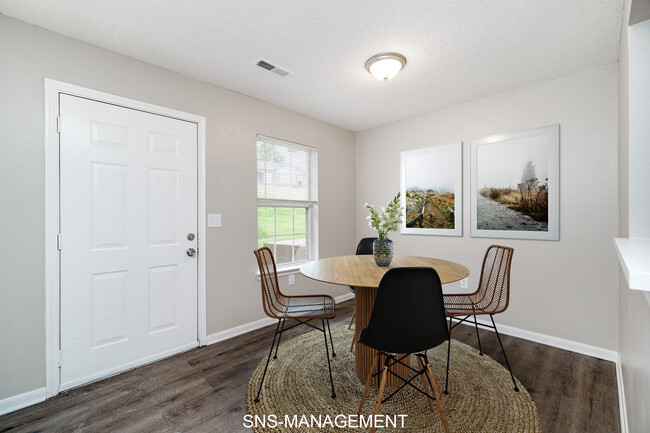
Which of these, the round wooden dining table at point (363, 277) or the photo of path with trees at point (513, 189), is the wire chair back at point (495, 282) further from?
the photo of path with trees at point (513, 189)

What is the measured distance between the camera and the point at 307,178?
381 cm

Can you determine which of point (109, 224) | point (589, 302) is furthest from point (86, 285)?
point (589, 302)

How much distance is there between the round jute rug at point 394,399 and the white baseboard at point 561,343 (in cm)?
75

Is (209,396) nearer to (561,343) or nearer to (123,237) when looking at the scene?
(123,237)

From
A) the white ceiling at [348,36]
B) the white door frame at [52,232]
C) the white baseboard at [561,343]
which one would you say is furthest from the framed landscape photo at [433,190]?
the white door frame at [52,232]

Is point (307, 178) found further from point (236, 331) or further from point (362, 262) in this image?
point (236, 331)

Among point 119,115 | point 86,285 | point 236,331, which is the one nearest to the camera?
point 86,285

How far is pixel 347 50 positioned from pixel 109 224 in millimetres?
2317

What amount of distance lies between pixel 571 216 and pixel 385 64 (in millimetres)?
2172

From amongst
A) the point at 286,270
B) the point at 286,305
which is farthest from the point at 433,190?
the point at 286,305

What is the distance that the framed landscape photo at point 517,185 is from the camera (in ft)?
8.73

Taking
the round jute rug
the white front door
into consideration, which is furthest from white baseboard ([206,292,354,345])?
the round jute rug

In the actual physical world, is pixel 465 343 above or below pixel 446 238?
below

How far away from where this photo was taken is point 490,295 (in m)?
2.22
